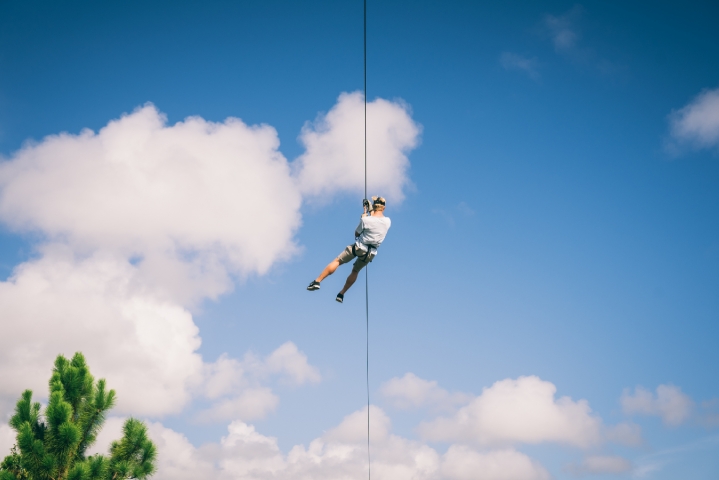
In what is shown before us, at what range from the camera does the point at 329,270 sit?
33.1ft

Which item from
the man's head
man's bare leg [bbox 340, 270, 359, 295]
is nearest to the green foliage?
man's bare leg [bbox 340, 270, 359, 295]

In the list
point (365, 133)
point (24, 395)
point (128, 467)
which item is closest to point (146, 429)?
point (128, 467)

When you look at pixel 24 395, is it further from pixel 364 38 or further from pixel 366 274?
pixel 364 38

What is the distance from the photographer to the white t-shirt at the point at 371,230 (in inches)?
397

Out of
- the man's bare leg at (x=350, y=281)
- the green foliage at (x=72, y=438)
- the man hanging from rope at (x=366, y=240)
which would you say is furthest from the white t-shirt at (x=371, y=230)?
the green foliage at (x=72, y=438)

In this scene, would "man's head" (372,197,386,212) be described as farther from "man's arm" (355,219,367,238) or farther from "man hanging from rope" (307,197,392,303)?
"man's arm" (355,219,367,238)

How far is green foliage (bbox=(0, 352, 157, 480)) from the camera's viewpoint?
15055 mm

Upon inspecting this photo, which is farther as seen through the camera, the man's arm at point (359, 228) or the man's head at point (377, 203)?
the man's head at point (377, 203)

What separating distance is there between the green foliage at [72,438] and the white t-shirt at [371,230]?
10217mm

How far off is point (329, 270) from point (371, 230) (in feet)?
3.26

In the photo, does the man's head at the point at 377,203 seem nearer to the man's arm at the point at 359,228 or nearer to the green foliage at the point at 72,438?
the man's arm at the point at 359,228

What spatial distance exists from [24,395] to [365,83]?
42.2ft

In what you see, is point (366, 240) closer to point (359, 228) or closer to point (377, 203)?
point (359, 228)

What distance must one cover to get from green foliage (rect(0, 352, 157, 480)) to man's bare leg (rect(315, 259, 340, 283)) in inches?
370
